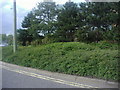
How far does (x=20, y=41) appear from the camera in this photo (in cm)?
1197

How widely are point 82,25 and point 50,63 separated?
465 cm

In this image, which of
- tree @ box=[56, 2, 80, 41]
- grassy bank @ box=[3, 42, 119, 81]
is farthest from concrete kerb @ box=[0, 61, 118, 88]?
tree @ box=[56, 2, 80, 41]

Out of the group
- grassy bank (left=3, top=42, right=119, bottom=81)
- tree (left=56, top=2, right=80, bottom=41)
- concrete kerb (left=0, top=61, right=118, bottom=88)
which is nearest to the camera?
concrete kerb (left=0, top=61, right=118, bottom=88)

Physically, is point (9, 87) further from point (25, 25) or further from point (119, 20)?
point (25, 25)

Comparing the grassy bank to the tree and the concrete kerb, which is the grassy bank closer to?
the concrete kerb

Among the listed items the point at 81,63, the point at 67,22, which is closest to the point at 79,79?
the point at 81,63

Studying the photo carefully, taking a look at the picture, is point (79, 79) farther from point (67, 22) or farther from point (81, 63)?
point (67, 22)

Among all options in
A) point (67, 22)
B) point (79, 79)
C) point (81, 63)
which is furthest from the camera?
point (67, 22)

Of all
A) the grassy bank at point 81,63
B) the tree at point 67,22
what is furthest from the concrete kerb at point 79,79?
the tree at point 67,22

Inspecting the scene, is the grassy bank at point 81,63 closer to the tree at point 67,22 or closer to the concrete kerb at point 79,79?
the concrete kerb at point 79,79

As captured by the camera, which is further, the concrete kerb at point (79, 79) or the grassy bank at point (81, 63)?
the grassy bank at point (81, 63)

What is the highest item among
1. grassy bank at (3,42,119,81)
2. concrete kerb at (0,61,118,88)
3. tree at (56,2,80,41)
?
tree at (56,2,80,41)

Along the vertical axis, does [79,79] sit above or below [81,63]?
below

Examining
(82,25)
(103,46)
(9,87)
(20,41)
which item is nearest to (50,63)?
(9,87)
